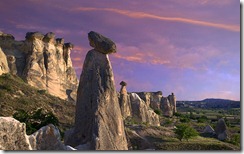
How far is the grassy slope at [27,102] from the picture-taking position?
2120cm

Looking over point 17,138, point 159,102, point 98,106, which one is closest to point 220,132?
point 98,106

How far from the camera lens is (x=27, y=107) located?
22.0 meters

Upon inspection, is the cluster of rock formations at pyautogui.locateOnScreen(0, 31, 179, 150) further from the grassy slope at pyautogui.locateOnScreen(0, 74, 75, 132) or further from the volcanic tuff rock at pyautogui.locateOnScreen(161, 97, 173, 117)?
the volcanic tuff rock at pyautogui.locateOnScreen(161, 97, 173, 117)

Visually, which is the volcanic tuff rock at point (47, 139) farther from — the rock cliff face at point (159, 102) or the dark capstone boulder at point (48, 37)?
the rock cliff face at point (159, 102)

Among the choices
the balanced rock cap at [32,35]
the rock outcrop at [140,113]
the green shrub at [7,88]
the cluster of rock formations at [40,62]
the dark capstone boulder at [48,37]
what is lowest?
the rock outcrop at [140,113]

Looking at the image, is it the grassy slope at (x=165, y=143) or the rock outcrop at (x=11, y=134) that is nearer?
the rock outcrop at (x=11, y=134)

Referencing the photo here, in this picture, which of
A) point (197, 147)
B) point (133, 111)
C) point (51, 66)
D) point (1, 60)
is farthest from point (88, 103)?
point (51, 66)

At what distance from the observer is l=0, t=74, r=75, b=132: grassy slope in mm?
21197

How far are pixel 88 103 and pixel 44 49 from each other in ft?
96.6

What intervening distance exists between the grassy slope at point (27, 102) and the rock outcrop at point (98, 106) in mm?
9743

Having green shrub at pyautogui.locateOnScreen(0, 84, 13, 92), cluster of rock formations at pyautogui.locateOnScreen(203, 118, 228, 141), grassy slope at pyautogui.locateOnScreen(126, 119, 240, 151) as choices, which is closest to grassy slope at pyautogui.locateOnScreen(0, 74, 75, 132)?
green shrub at pyautogui.locateOnScreen(0, 84, 13, 92)

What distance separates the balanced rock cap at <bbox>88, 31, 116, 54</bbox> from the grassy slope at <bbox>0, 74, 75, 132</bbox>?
32.5 ft

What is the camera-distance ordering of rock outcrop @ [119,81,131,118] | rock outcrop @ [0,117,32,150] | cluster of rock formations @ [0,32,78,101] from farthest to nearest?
cluster of rock formations @ [0,32,78,101] < rock outcrop @ [119,81,131,118] < rock outcrop @ [0,117,32,150]

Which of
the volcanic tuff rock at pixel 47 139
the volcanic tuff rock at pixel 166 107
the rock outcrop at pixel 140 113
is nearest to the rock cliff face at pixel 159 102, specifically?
the volcanic tuff rock at pixel 166 107
